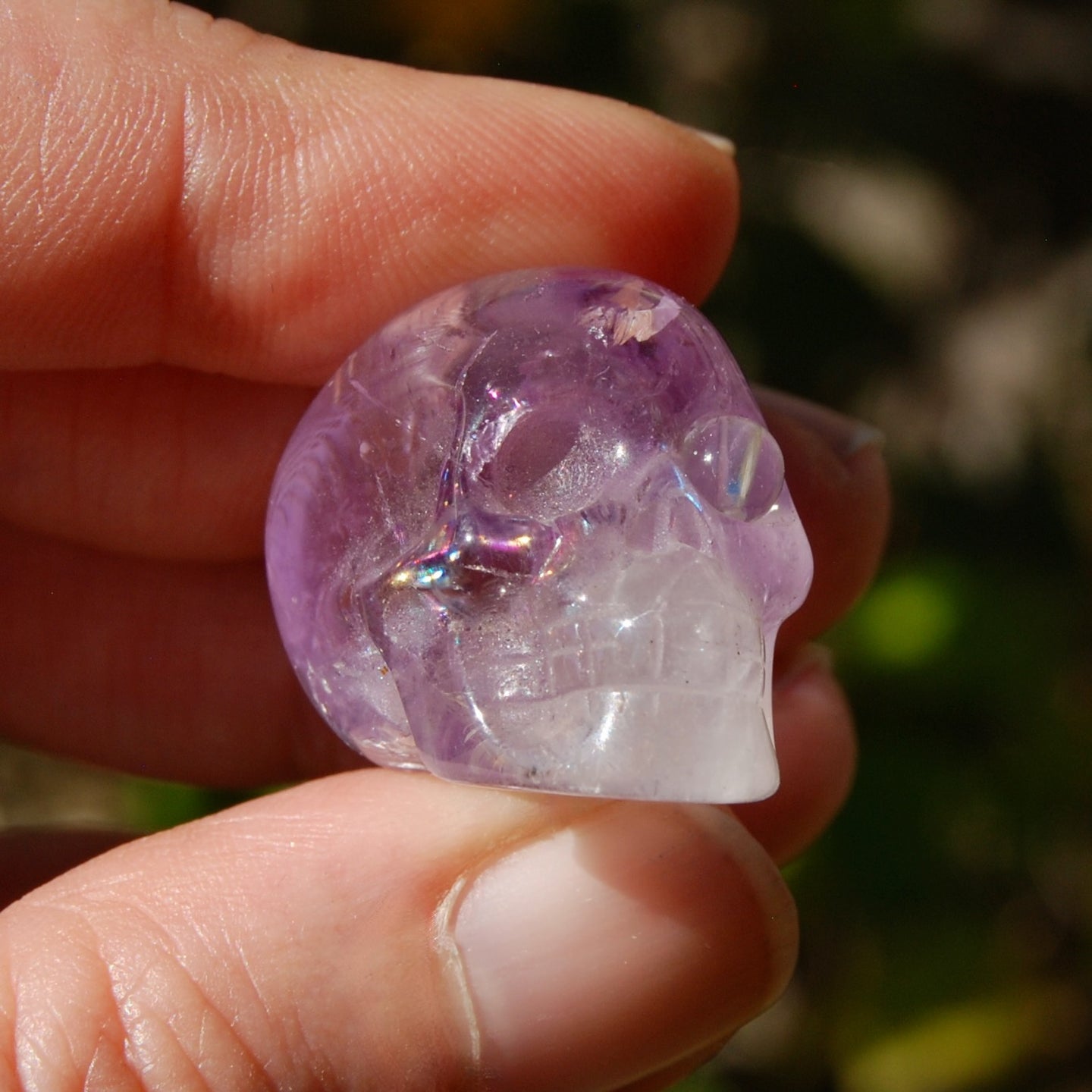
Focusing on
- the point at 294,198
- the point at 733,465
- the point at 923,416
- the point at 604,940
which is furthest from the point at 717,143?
the point at 923,416

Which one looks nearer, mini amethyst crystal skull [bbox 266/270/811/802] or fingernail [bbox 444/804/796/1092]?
mini amethyst crystal skull [bbox 266/270/811/802]

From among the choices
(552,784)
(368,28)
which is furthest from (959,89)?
(552,784)

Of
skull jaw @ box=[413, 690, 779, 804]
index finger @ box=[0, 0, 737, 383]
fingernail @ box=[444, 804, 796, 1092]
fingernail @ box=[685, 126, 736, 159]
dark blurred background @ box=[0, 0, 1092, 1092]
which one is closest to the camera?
A: skull jaw @ box=[413, 690, 779, 804]

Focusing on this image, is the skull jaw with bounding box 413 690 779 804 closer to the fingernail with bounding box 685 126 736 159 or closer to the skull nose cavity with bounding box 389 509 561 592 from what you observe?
the skull nose cavity with bounding box 389 509 561 592

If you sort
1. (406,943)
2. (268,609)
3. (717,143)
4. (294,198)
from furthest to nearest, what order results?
(268,609) < (717,143) < (294,198) < (406,943)

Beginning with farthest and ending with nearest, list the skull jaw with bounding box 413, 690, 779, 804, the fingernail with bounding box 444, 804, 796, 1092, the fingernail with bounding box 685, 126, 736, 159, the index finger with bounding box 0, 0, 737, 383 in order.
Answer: the fingernail with bounding box 685, 126, 736, 159
the index finger with bounding box 0, 0, 737, 383
the fingernail with bounding box 444, 804, 796, 1092
the skull jaw with bounding box 413, 690, 779, 804

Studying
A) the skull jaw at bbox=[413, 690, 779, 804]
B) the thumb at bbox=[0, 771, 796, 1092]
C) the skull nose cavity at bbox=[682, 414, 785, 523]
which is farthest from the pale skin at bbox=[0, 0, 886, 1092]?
the skull nose cavity at bbox=[682, 414, 785, 523]

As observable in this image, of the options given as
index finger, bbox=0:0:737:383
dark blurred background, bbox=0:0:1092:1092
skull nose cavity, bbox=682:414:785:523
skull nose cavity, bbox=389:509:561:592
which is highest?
index finger, bbox=0:0:737:383

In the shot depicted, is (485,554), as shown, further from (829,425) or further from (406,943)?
(829,425)
